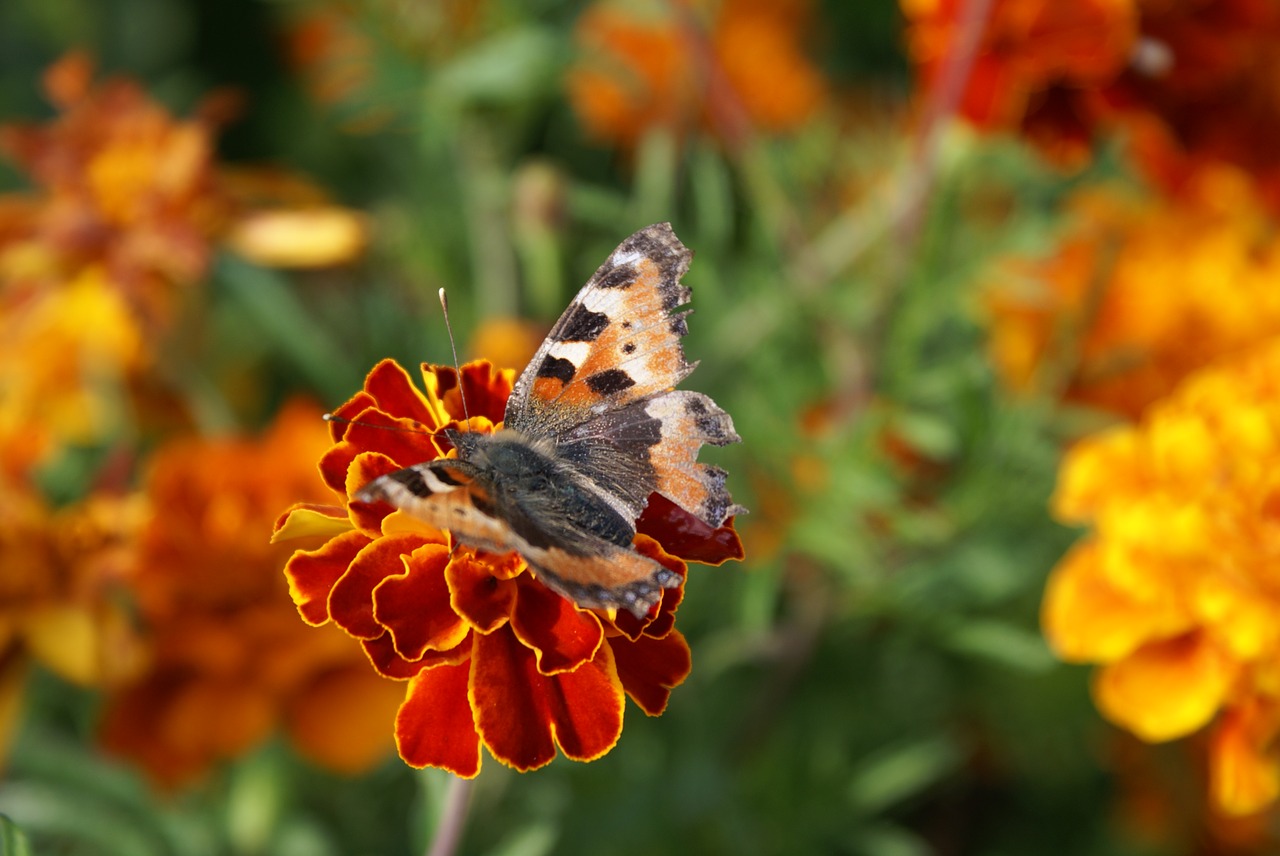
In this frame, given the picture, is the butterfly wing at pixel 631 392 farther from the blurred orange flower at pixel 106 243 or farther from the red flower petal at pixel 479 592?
the blurred orange flower at pixel 106 243

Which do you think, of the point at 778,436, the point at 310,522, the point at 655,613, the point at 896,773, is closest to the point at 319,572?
the point at 310,522

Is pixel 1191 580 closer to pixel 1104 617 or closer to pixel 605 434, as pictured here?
pixel 1104 617

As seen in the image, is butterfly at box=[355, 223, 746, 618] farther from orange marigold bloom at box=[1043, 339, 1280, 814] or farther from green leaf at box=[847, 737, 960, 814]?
green leaf at box=[847, 737, 960, 814]

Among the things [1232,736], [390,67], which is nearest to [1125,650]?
[1232,736]

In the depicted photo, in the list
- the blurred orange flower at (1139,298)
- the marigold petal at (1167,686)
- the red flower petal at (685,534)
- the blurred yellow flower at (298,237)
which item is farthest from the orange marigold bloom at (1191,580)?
the blurred yellow flower at (298,237)

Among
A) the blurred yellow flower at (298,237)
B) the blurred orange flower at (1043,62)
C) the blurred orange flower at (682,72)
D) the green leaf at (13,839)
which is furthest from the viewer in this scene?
the blurred orange flower at (682,72)

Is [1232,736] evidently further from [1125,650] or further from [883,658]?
[883,658]
